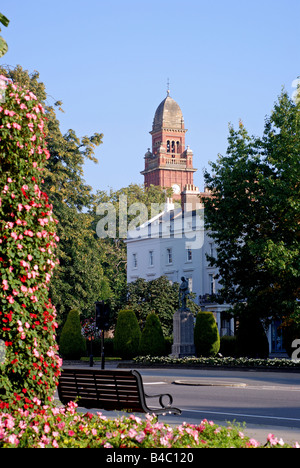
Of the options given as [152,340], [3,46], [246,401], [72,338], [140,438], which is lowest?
[246,401]

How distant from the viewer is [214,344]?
43031mm

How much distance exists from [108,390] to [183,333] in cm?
3066

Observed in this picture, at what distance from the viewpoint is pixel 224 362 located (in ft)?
117

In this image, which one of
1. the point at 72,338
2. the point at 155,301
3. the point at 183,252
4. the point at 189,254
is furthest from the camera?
the point at 183,252

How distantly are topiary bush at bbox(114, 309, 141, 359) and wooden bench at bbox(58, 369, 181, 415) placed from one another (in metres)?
36.1

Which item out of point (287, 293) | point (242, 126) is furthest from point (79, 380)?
point (242, 126)

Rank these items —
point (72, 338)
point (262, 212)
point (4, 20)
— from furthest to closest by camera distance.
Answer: point (72, 338) → point (262, 212) → point (4, 20)

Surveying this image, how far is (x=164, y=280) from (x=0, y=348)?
49987 millimetres

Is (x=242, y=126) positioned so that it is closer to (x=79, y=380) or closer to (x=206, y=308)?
(x=79, y=380)

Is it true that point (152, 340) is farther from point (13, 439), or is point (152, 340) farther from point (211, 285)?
point (13, 439)

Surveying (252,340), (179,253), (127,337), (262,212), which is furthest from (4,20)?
(179,253)

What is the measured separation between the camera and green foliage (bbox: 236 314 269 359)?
38938 mm

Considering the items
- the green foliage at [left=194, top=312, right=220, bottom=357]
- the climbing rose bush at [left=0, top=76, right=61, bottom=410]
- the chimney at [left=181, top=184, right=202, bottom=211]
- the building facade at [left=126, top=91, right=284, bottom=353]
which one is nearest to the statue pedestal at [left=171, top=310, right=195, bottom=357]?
the green foliage at [left=194, top=312, right=220, bottom=357]

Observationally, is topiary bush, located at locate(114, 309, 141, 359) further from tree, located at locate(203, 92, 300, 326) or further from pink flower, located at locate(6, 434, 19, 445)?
pink flower, located at locate(6, 434, 19, 445)
